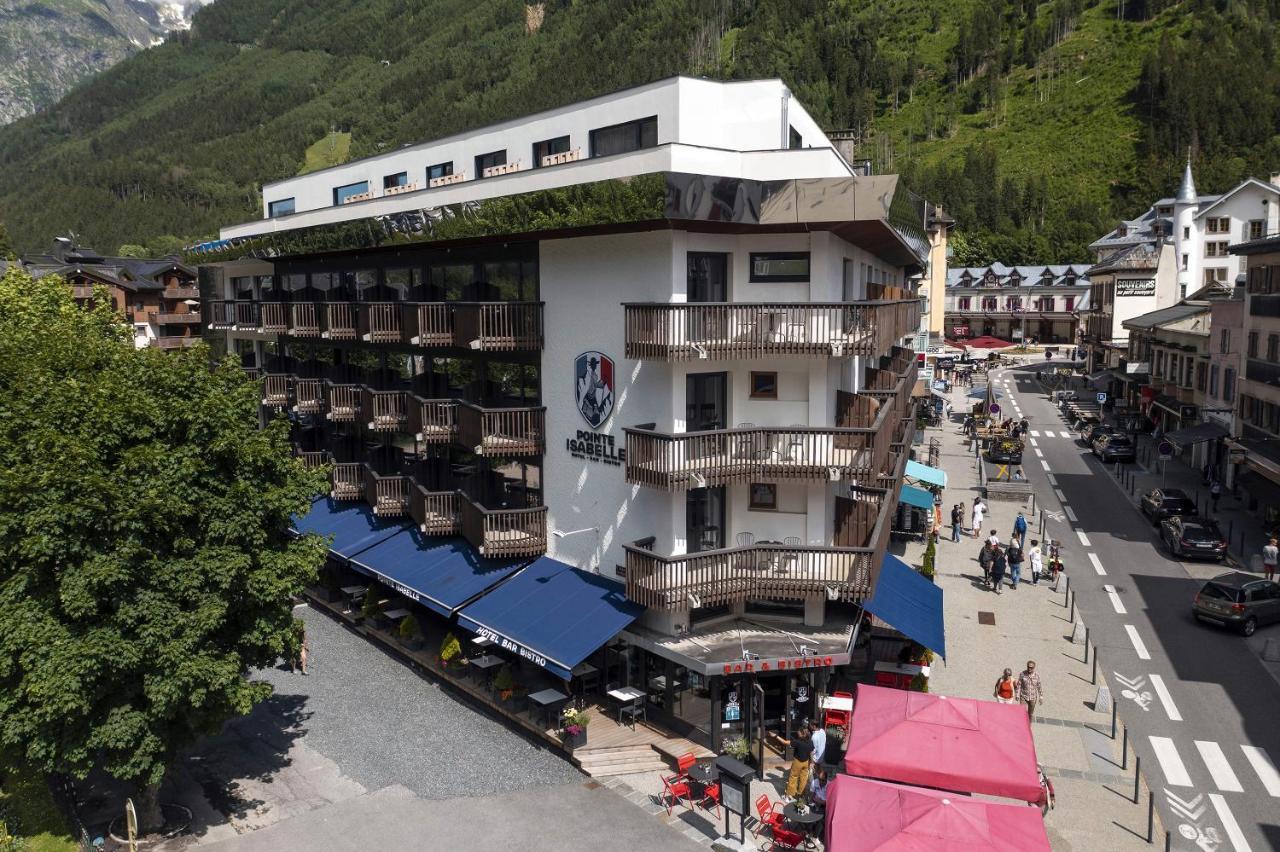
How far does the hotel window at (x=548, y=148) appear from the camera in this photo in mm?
26297

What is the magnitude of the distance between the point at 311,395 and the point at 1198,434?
144ft

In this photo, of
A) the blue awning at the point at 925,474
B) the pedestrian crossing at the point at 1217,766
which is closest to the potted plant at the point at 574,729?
the pedestrian crossing at the point at 1217,766

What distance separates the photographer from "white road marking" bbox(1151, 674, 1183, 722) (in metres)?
24.0

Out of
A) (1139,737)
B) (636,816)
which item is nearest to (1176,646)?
(1139,737)

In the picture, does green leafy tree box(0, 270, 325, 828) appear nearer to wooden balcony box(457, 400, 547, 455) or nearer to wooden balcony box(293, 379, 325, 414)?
wooden balcony box(457, 400, 547, 455)

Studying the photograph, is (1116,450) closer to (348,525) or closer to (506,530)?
(506,530)

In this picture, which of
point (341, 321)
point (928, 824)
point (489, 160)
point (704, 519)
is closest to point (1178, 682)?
point (704, 519)

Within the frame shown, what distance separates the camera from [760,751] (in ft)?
69.5

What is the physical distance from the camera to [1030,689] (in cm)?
2381

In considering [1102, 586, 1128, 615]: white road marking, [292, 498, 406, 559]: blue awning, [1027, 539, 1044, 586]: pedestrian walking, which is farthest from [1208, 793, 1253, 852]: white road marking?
[292, 498, 406, 559]: blue awning

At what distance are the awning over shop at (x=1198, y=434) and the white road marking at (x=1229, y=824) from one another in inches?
1314

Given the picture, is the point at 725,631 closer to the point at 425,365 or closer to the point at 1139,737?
the point at 1139,737

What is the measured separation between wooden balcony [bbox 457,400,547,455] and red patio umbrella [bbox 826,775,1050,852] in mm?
13086

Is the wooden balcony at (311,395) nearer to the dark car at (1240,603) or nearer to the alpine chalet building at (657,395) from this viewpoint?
the alpine chalet building at (657,395)
